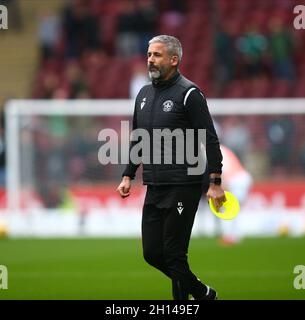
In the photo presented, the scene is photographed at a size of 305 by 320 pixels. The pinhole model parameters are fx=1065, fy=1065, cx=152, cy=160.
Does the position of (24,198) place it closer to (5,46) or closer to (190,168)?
(5,46)

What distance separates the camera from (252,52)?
76.3ft

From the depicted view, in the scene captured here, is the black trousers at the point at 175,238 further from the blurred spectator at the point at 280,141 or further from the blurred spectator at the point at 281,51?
the blurred spectator at the point at 281,51

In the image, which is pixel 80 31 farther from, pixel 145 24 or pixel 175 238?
pixel 175 238

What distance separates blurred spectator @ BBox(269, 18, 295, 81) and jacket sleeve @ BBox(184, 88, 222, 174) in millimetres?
14344

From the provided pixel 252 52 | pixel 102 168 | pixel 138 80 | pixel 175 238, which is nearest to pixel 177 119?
pixel 175 238

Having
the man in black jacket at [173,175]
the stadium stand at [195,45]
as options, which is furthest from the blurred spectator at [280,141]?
the man in black jacket at [173,175]

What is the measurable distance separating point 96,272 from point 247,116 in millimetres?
8223

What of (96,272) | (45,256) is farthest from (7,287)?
(45,256)

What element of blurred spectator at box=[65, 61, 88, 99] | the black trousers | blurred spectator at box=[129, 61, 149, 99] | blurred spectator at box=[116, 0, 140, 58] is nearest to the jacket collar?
the black trousers

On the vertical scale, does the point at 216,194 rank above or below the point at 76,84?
below

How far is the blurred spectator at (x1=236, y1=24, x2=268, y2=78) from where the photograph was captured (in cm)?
2325

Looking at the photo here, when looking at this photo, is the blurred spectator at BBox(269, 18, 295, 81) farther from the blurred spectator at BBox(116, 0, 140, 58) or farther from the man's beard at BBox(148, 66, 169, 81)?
the man's beard at BBox(148, 66, 169, 81)

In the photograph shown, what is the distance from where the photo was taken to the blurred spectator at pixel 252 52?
23.2m

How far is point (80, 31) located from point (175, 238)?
15.5 m
